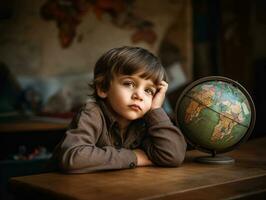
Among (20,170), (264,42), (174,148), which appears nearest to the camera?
(174,148)

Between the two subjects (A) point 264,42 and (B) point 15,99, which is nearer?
(B) point 15,99

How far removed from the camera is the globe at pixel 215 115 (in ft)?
7.14

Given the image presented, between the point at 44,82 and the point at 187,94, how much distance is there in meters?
2.95

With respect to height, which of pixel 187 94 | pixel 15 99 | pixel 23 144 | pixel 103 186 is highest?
pixel 187 94

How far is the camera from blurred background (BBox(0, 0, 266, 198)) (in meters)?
4.81

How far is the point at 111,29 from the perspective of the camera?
5.37 m

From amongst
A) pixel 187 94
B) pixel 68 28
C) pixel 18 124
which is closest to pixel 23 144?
pixel 18 124

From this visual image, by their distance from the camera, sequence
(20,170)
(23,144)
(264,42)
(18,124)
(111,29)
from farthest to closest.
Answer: (264,42), (111,29), (23,144), (18,124), (20,170)

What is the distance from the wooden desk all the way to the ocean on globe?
0.12m

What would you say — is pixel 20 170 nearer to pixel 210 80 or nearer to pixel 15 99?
pixel 15 99

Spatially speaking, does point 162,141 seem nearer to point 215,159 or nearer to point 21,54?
point 215,159

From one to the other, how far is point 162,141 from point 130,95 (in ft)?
0.79

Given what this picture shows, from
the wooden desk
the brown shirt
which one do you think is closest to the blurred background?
the brown shirt

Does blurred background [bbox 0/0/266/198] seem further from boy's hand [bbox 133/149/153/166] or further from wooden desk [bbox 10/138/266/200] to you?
wooden desk [bbox 10/138/266/200]
